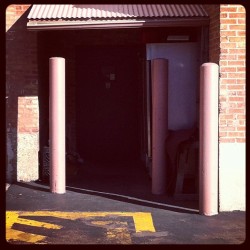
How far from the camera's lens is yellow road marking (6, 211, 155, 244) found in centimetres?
568

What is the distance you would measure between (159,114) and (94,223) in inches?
92.5

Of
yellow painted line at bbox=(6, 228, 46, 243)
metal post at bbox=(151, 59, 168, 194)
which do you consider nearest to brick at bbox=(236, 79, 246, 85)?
metal post at bbox=(151, 59, 168, 194)

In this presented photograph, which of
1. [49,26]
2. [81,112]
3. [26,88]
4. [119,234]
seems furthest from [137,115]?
[119,234]

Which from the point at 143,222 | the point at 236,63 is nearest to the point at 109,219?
the point at 143,222

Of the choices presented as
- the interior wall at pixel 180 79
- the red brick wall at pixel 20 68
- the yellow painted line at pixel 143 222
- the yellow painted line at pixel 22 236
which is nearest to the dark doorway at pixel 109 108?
the red brick wall at pixel 20 68

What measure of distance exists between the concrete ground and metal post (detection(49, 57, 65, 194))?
0.89 ft

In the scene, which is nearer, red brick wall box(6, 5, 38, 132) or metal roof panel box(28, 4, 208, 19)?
metal roof panel box(28, 4, 208, 19)

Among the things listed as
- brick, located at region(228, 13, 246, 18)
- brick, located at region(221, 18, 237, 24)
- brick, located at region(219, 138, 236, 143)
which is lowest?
brick, located at region(219, 138, 236, 143)

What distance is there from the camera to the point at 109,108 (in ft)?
39.6

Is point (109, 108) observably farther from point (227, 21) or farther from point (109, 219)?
point (109, 219)

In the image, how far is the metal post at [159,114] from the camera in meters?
7.81

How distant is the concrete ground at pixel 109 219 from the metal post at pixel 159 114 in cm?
53

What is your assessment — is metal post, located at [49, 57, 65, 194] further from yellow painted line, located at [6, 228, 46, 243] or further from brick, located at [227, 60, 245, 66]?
brick, located at [227, 60, 245, 66]
